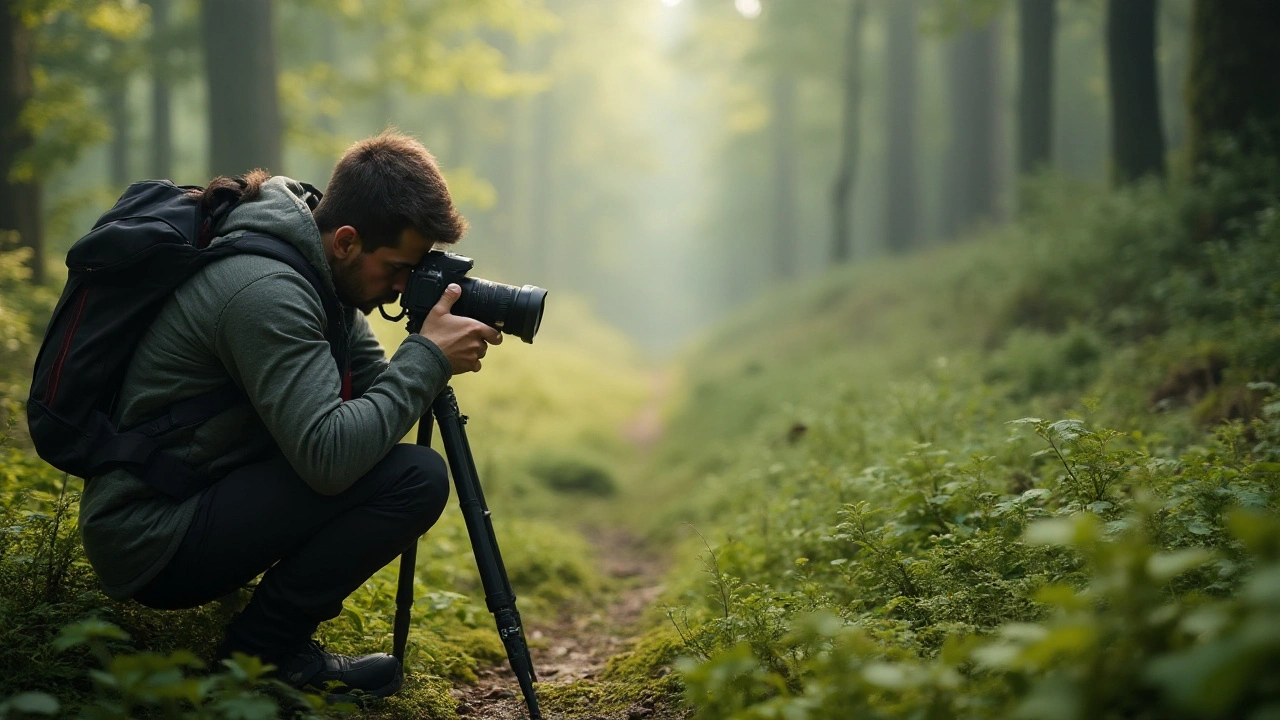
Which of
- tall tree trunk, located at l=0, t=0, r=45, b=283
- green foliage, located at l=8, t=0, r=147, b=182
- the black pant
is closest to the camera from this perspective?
the black pant

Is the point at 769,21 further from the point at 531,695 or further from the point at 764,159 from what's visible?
the point at 531,695

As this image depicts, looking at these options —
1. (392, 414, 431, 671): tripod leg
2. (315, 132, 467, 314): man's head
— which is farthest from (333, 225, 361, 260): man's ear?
(392, 414, 431, 671): tripod leg

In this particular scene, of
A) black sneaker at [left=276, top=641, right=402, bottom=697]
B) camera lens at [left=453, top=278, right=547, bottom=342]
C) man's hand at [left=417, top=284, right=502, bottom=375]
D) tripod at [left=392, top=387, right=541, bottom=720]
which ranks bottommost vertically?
black sneaker at [left=276, top=641, right=402, bottom=697]

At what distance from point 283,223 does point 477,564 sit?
126cm

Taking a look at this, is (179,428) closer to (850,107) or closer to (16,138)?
(16,138)

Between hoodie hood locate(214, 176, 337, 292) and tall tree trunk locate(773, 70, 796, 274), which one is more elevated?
tall tree trunk locate(773, 70, 796, 274)

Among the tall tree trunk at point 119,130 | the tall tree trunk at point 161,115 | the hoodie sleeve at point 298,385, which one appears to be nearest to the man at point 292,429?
the hoodie sleeve at point 298,385

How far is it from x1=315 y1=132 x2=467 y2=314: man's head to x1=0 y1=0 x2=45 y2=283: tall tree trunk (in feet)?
19.5

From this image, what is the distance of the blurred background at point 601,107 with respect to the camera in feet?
26.1

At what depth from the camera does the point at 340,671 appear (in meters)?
2.80

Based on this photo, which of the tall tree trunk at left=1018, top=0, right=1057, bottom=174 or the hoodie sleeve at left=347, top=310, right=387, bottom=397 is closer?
the hoodie sleeve at left=347, top=310, right=387, bottom=397

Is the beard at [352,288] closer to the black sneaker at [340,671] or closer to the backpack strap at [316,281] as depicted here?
A: the backpack strap at [316,281]

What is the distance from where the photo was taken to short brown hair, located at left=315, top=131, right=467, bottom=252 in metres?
2.79

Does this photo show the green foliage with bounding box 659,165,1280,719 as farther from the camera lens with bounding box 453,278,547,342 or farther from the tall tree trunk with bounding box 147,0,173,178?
the tall tree trunk with bounding box 147,0,173,178
